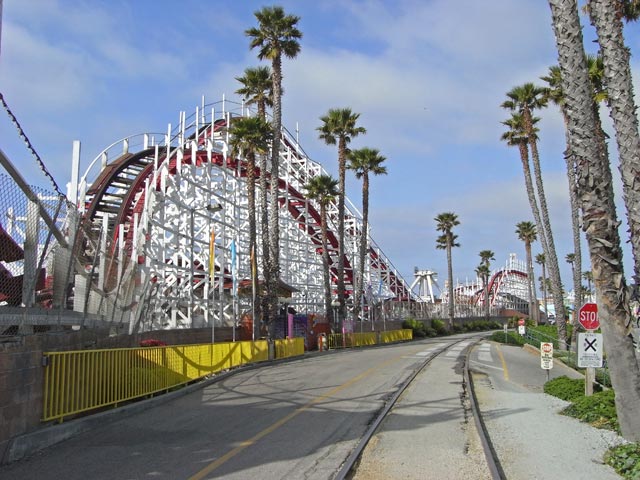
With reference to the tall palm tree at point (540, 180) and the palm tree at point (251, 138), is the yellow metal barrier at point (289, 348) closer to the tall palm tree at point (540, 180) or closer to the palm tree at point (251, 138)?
the palm tree at point (251, 138)

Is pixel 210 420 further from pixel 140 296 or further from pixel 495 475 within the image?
pixel 140 296

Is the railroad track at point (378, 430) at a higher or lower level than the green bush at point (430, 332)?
lower

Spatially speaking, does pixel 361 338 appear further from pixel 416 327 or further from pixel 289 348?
pixel 416 327

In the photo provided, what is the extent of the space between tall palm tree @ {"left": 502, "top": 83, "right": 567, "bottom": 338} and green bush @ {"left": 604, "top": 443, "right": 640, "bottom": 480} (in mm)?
27369

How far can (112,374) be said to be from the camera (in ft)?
35.3

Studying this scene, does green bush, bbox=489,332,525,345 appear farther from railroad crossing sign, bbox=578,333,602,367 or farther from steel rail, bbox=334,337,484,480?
railroad crossing sign, bbox=578,333,602,367

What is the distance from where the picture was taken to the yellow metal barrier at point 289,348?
86.3 ft

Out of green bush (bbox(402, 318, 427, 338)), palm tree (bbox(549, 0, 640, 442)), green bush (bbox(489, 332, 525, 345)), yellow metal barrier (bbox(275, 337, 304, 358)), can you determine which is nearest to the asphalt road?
palm tree (bbox(549, 0, 640, 442))

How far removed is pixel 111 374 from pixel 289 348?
17.5m

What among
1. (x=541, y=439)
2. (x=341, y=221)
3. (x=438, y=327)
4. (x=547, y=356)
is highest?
(x=341, y=221)

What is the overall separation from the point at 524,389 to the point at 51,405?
12738 mm

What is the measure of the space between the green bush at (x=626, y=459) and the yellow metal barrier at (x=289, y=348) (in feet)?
62.2

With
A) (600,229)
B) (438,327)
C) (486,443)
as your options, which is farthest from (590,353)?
(438,327)

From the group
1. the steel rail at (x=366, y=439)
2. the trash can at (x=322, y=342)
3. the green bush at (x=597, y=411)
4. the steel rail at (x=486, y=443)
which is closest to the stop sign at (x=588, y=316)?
the green bush at (x=597, y=411)
